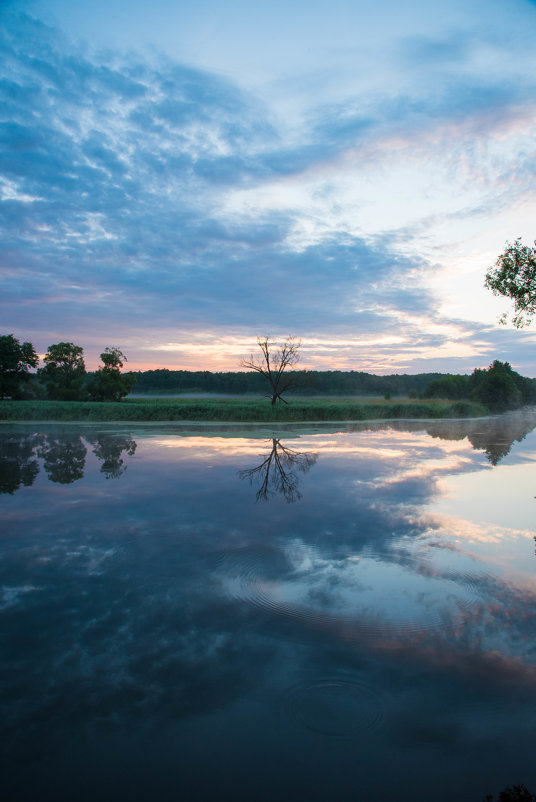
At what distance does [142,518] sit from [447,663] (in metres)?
6.54

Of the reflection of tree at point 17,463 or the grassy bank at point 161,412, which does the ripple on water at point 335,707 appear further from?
the grassy bank at point 161,412

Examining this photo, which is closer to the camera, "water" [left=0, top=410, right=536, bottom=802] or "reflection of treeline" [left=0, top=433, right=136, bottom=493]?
"water" [left=0, top=410, right=536, bottom=802]

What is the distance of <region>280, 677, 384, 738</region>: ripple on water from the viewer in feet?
11.9

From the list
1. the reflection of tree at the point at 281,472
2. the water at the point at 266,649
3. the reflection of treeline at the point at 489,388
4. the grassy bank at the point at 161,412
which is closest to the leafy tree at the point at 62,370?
the grassy bank at the point at 161,412

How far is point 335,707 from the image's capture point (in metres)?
3.85

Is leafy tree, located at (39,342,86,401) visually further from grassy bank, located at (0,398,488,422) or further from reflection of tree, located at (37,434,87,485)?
reflection of tree, located at (37,434,87,485)

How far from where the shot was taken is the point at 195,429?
31375 mm

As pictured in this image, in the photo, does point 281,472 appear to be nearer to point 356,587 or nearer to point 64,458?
point 64,458

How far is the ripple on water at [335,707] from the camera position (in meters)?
3.63

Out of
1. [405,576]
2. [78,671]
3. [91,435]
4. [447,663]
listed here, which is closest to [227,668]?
[78,671]

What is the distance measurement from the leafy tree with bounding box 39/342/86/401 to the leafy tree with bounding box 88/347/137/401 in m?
2.31

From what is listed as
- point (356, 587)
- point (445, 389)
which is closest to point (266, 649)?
point (356, 587)

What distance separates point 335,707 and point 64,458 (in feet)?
53.5

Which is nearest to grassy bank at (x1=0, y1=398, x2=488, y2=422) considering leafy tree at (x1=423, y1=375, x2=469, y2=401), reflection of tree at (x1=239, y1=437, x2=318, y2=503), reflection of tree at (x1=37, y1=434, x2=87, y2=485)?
reflection of tree at (x1=37, y1=434, x2=87, y2=485)
